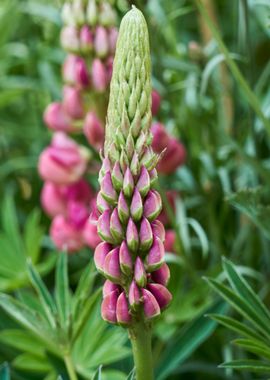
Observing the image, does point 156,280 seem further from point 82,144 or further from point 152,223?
point 82,144

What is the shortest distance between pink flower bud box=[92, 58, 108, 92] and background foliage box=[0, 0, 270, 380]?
85 millimetres

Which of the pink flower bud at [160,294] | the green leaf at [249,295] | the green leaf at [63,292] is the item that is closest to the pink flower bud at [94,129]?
the green leaf at [63,292]

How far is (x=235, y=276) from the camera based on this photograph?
2.72ft

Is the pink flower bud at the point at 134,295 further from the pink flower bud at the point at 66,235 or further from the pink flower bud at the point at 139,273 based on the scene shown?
the pink flower bud at the point at 66,235

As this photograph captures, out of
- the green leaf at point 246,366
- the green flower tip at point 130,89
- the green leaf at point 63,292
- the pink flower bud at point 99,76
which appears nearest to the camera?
the green flower tip at point 130,89

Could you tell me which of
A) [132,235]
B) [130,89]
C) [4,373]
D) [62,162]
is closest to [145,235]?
[132,235]

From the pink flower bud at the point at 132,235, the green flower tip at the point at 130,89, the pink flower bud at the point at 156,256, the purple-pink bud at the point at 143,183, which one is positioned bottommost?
the pink flower bud at the point at 156,256

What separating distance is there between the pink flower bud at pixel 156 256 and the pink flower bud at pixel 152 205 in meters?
0.02

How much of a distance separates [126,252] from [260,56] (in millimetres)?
1032

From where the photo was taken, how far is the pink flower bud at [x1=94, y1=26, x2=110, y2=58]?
113 cm

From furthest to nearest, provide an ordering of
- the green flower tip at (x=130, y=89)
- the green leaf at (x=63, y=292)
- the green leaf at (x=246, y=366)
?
the green leaf at (x=63, y=292) < the green leaf at (x=246, y=366) < the green flower tip at (x=130, y=89)

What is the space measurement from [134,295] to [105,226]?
61mm

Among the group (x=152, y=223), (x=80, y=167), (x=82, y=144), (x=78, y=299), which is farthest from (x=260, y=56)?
(x=152, y=223)

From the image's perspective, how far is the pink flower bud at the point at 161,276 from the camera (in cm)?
70
